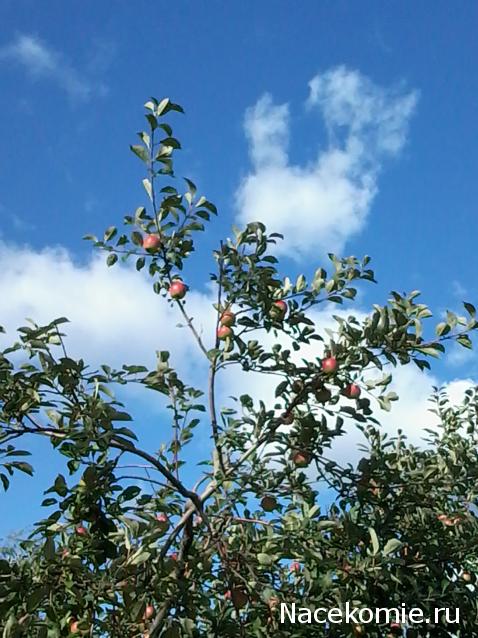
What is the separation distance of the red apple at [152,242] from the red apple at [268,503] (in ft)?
4.52

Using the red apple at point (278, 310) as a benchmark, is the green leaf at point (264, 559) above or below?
below

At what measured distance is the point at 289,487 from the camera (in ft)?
12.3

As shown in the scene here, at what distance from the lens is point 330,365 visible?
11.4 ft

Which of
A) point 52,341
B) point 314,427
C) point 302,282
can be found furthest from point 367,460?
point 52,341

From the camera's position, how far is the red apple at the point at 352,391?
11.9 feet

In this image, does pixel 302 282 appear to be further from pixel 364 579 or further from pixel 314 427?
→ pixel 364 579

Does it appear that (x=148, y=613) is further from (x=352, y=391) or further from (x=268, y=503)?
(x=352, y=391)

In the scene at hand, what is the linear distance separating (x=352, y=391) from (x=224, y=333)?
693 mm

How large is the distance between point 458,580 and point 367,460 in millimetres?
973

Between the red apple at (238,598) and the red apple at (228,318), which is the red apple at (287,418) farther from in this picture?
the red apple at (238,598)

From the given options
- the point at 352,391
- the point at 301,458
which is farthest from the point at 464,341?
the point at 301,458

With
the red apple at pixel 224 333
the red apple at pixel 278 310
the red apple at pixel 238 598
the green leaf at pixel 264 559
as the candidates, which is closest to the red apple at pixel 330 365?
the red apple at pixel 278 310

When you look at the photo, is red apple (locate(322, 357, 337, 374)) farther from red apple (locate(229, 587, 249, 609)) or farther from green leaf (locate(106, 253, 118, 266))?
green leaf (locate(106, 253, 118, 266))

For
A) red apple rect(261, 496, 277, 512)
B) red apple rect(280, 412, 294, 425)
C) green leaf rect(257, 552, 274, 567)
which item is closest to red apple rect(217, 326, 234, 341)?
red apple rect(280, 412, 294, 425)
